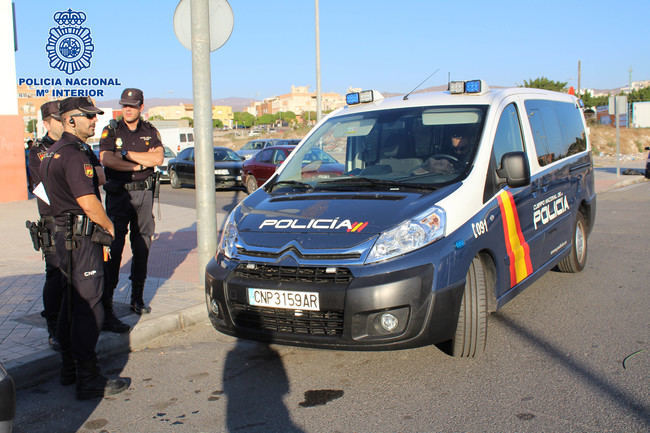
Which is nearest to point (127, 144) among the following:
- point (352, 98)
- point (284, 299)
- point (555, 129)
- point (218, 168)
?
point (352, 98)

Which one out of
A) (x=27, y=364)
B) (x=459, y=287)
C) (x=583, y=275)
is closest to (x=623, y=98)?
(x=583, y=275)

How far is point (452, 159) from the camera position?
4.89 metres

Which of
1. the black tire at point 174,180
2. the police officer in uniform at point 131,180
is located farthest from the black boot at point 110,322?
the black tire at point 174,180

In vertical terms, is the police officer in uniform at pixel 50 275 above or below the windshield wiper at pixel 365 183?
below

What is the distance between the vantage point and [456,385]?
4137 millimetres

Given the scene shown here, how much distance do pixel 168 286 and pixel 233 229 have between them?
2651mm

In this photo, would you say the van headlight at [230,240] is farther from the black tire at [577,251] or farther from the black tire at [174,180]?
the black tire at [174,180]

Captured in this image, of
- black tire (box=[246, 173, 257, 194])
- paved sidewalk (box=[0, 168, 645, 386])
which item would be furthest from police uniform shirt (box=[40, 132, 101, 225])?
black tire (box=[246, 173, 257, 194])

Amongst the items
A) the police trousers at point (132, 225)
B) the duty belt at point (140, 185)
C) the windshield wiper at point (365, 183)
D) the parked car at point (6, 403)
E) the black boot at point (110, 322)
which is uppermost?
the windshield wiper at point (365, 183)

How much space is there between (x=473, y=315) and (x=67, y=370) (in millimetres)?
2874

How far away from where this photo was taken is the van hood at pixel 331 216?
4105 millimetres

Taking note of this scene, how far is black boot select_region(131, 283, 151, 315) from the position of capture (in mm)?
5820

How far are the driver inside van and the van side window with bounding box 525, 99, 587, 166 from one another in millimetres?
1217

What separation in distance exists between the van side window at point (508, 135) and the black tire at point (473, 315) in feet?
3.49
